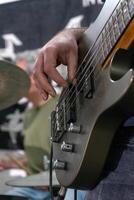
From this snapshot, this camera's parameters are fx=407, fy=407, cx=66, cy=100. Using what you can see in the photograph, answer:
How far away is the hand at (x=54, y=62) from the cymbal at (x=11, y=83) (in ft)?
0.72

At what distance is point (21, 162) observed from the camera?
2.16 metres

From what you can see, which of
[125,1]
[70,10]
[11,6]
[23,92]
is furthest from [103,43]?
[11,6]

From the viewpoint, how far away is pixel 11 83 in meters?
1.06

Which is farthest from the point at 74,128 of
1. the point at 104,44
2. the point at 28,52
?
the point at 28,52

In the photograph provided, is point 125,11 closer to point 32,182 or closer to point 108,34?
point 108,34

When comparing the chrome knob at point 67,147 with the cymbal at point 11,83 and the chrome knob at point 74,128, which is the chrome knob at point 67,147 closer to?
the chrome knob at point 74,128

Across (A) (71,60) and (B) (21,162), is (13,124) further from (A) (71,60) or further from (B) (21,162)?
(A) (71,60)

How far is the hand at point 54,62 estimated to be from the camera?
2.44ft

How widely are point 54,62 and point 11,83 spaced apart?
33cm

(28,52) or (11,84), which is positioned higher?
(11,84)

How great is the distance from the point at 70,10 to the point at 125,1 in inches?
39.1

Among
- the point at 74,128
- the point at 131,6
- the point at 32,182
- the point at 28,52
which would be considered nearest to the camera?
the point at 131,6

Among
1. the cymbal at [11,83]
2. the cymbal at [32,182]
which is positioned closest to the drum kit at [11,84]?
the cymbal at [11,83]

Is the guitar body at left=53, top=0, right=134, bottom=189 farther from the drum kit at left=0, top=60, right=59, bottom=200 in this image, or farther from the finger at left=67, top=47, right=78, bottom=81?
the drum kit at left=0, top=60, right=59, bottom=200
